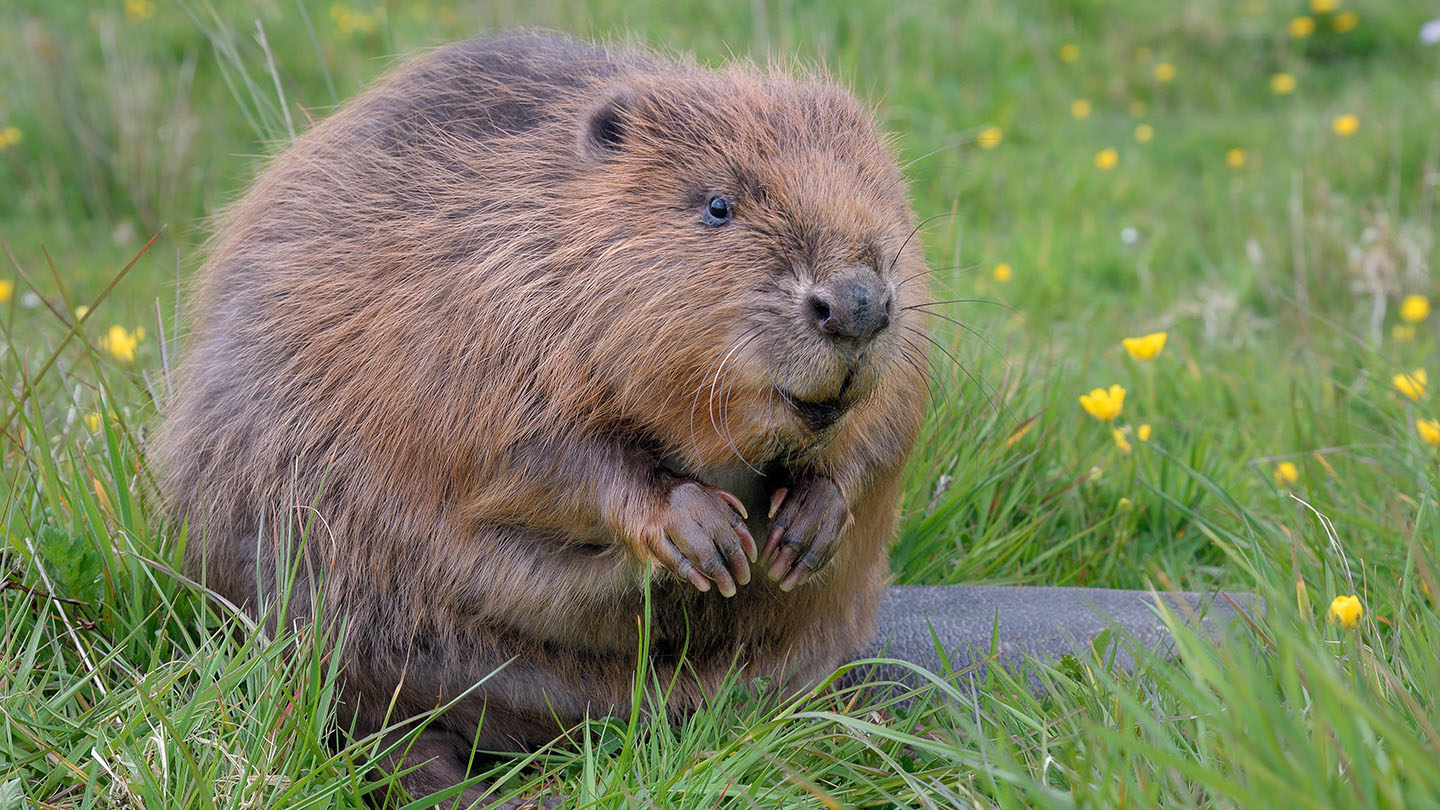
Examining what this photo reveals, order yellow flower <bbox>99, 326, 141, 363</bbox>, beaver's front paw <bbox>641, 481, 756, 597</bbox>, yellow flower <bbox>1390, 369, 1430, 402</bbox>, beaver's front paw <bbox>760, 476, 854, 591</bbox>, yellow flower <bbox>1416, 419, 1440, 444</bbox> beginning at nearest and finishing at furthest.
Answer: beaver's front paw <bbox>641, 481, 756, 597</bbox> < beaver's front paw <bbox>760, 476, 854, 591</bbox> < yellow flower <bbox>1416, 419, 1440, 444</bbox> < yellow flower <bbox>1390, 369, 1430, 402</bbox> < yellow flower <bbox>99, 326, 141, 363</bbox>

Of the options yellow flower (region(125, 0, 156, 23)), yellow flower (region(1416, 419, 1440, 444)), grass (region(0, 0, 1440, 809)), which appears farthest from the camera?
yellow flower (region(125, 0, 156, 23))

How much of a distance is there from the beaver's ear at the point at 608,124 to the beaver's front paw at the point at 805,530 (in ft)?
2.14

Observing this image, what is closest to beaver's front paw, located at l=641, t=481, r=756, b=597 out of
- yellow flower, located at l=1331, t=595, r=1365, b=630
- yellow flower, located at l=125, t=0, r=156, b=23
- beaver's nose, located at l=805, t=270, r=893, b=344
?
beaver's nose, located at l=805, t=270, r=893, b=344

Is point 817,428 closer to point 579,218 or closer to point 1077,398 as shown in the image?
point 579,218

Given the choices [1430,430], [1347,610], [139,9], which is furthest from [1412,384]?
[139,9]

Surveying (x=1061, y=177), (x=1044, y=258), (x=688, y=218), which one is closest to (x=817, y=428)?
(x=688, y=218)

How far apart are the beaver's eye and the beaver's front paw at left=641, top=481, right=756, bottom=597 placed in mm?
421

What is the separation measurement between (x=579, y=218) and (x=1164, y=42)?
548 cm

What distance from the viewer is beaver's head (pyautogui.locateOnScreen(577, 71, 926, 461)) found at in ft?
6.73

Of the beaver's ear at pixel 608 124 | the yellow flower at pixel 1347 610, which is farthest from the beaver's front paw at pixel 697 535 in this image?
the yellow flower at pixel 1347 610

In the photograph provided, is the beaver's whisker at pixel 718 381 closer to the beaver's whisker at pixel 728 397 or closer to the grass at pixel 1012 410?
the beaver's whisker at pixel 728 397

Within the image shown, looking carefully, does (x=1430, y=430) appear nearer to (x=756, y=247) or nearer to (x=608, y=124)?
(x=756, y=247)

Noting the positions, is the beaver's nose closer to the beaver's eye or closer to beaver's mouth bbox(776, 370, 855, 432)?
beaver's mouth bbox(776, 370, 855, 432)

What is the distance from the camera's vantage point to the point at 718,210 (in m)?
2.24
